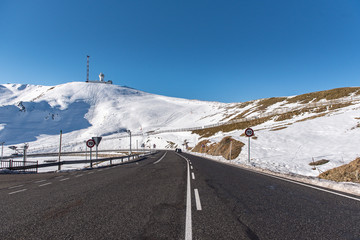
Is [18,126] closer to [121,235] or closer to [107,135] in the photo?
[107,135]

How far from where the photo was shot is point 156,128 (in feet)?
462

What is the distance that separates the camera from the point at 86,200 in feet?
19.7

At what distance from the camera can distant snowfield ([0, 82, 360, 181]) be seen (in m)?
20.3

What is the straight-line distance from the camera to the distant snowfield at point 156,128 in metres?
20.3

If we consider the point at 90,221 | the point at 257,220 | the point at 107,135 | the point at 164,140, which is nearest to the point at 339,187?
the point at 257,220

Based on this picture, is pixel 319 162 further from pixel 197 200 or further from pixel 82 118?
pixel 82 118

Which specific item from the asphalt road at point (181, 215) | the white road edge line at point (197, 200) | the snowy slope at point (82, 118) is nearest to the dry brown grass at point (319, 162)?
the asphalt road at point (181, 215)

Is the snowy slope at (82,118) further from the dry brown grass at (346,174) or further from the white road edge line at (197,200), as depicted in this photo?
the white road edge line at (197,200)

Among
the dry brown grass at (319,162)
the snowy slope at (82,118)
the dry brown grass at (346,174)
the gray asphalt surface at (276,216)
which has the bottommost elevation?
the dry brown grass at (319,162)

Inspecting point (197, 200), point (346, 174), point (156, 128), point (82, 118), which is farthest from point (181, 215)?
point (82, 118)

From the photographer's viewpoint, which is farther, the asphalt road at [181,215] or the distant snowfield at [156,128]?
the distant snowfield at [156,128]

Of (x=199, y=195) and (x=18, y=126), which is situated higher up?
(x=18, y=126)

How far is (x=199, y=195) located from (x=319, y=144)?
20586mm

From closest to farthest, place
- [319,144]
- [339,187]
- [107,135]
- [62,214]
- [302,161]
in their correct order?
[62,214]
[339,187]
[302,161]
[319,144]
[107,135]
